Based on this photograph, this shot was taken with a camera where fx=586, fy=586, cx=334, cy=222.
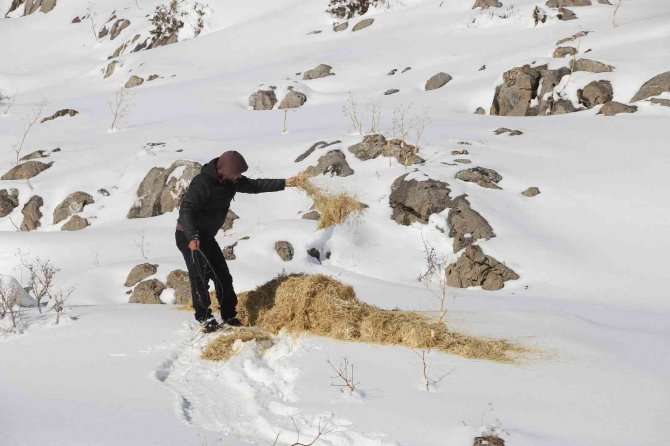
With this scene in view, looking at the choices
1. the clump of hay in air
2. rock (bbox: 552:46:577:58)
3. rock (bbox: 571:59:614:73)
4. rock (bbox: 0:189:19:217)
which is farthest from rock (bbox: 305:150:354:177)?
rock (bbox: 552:46:577:58)

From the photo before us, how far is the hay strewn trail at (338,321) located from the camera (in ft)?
12.9

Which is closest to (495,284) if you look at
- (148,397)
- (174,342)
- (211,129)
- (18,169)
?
(174,342)

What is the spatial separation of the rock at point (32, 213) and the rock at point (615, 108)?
35.8 feet

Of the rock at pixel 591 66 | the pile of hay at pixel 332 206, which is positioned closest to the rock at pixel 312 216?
the pile of hay at pixel 332 206

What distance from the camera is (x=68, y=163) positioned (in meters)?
12.8

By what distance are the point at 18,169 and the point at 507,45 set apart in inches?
518

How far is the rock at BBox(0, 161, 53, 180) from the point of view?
40.5ft

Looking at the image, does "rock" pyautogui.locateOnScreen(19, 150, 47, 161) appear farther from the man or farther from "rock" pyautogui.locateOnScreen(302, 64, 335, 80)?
the man

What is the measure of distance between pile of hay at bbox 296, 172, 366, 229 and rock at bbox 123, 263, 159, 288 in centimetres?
228

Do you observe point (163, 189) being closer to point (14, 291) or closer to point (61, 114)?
point (14, 291)

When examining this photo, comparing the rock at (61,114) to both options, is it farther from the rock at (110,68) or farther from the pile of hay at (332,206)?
the pile of hay at (332,206)

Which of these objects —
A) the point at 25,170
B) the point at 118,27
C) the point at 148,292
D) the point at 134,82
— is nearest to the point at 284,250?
the point at 148,292

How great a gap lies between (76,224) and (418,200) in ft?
20.2

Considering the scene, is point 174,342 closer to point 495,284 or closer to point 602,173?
point 495,284
